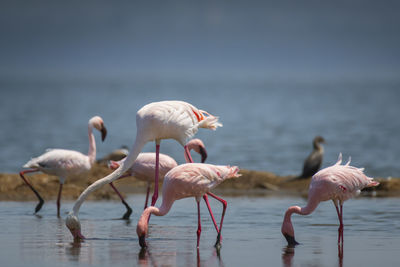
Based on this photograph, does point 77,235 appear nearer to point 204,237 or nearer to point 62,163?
point 204,237

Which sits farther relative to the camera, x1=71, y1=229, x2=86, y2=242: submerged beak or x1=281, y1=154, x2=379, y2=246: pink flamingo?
x1=281, y1=154, x2=379, y2=246: pink flamingo

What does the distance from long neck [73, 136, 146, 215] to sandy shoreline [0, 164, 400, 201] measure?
13.6ft

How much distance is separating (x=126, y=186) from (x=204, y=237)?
628cm

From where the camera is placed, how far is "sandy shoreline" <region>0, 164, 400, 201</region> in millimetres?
14469

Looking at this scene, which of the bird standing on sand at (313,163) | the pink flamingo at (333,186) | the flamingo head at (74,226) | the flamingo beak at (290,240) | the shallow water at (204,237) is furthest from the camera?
the bird standing on sand at (313,163)

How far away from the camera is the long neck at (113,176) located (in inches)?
396

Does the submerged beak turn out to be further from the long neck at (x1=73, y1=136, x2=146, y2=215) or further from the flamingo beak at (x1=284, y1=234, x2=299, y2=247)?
the flamingo beak at (x1=284, y1=234, x2=299, y2=247)

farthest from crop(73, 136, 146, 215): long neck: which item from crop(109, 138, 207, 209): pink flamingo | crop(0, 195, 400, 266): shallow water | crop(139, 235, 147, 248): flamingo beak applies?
crop(109, 138, 207, 209): pink flamingo

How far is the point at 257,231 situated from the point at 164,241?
1.42 metres

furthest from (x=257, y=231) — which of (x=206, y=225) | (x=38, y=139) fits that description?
(x=38, y=139)

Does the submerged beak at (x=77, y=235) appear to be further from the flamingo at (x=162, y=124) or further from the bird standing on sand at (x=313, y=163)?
the bird standing on sand at (x=313, y=163)

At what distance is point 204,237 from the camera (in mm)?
10109

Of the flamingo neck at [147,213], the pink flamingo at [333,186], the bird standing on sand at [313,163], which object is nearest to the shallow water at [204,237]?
the flamingo neck at [147,213]

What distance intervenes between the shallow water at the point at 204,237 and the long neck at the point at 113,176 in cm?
48
